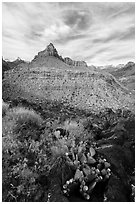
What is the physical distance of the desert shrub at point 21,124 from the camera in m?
6.27

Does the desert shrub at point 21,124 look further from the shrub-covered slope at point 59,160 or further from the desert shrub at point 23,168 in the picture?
the desert shrub at point 23,168

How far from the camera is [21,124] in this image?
6.82 meters

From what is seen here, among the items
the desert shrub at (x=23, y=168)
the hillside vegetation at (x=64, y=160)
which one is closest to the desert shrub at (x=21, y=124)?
the hillside vegetation at (x=64, y=160)

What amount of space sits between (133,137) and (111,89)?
2619 centimetres

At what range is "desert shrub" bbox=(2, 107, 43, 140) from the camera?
20.6ft

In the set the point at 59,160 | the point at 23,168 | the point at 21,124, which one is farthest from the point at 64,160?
the point at 21,124

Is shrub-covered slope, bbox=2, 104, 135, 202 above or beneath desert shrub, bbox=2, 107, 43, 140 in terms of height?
beneath

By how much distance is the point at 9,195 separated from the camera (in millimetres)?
4488

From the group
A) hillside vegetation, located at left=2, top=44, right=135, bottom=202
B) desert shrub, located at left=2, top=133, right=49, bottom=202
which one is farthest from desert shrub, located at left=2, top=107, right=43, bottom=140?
desert shrub, located at left=2, top=133, right=49, bottom=202

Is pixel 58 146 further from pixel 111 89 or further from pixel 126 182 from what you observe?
pixel 111 89

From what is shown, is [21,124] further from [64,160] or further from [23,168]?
[64,160]

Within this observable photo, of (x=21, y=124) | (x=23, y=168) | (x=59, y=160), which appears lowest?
(x=23, y=168)

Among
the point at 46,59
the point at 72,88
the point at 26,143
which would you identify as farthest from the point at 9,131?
the point at 46,59

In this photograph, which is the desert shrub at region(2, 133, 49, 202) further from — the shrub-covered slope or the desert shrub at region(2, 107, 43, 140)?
the desert shrub at region(2, 107, 43, 140)
